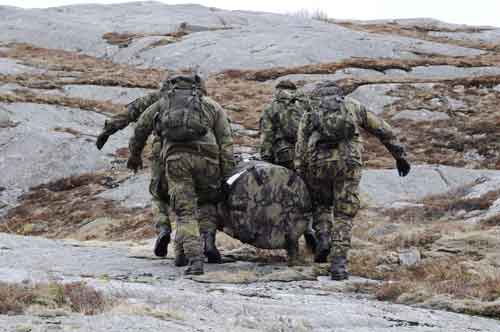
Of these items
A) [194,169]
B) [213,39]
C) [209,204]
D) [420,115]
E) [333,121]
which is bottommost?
[420,115]

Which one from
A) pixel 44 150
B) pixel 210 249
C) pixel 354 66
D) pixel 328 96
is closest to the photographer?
pixel 328 96

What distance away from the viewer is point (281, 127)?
13898 millimetres

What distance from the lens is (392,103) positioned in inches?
1300

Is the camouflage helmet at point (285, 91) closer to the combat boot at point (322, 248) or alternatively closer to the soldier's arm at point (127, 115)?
the soldier's arm at point (127, 115)

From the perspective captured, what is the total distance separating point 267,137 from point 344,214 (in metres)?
3.19

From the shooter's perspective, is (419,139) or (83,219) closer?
(83,219)

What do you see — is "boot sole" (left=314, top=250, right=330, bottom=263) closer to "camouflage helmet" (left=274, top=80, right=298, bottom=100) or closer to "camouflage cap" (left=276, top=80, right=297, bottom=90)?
"camouflage helmet" (left=274, top=80, right=298, bottom=100)

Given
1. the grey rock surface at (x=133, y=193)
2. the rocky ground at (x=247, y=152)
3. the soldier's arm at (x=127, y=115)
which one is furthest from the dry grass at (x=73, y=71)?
the soldier's arm at (x=127, y=115)

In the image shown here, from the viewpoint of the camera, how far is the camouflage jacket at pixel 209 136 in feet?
35.4

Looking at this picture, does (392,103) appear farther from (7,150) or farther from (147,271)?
(147,271)

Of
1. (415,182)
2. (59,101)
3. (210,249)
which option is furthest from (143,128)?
(59,101)

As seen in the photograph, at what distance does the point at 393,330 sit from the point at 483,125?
22.4 meters

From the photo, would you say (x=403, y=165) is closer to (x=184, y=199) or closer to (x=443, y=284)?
(x=443, y=284)

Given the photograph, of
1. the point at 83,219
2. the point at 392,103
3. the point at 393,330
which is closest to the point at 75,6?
the point at 392,103
